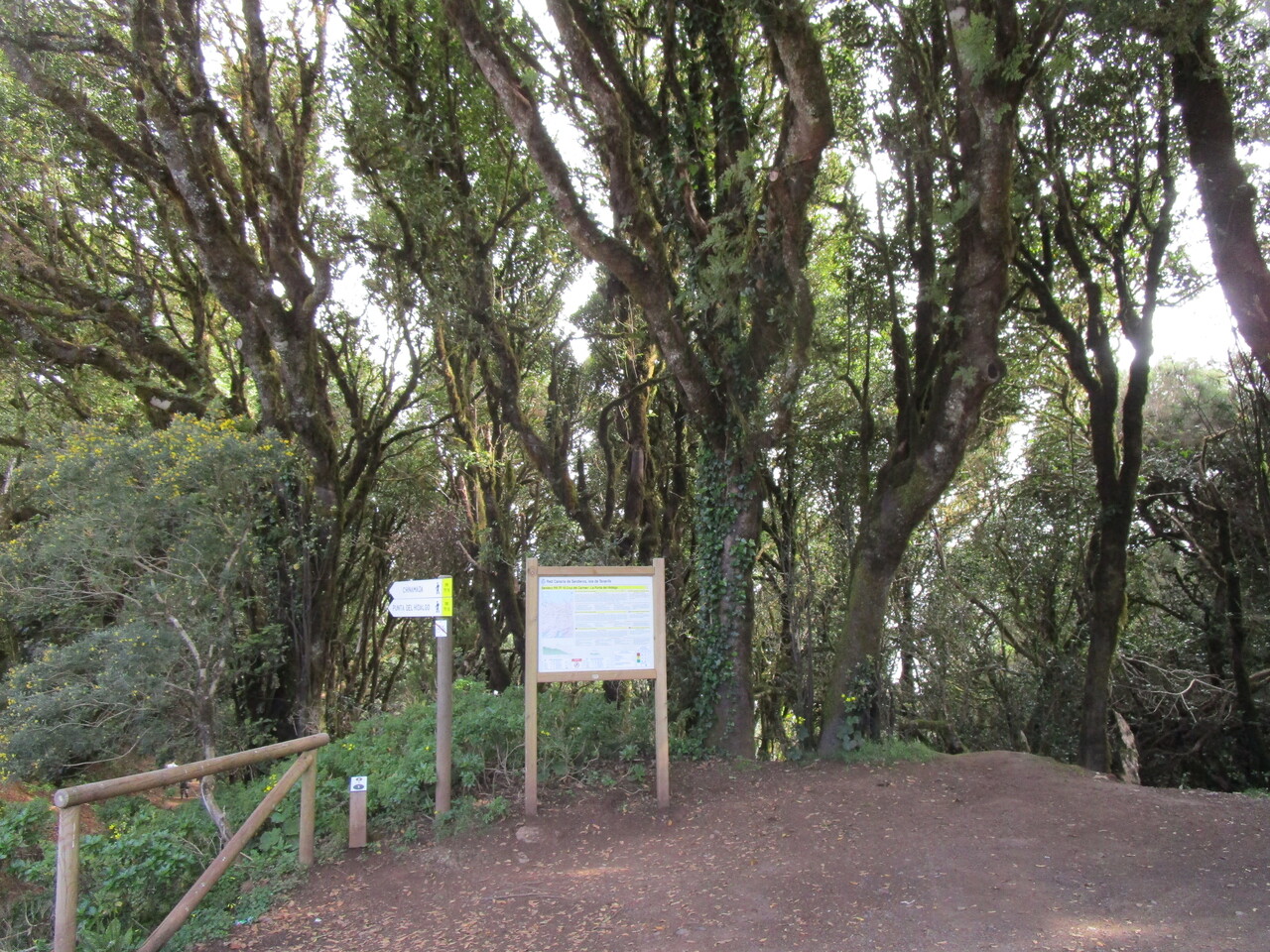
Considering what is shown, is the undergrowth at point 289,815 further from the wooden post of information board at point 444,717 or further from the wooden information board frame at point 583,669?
the wooden information board frame at point 583,669

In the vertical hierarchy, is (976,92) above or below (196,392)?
above

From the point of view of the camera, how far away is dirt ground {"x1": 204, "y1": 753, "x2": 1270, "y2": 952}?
395 cm

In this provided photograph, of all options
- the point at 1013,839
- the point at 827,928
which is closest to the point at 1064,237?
the point at 1013,839

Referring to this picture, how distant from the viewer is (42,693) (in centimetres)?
601

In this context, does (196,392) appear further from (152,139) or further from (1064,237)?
(1064,237)

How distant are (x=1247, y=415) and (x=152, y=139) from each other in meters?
13.3

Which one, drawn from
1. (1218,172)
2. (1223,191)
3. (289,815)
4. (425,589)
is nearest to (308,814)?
(289,815)

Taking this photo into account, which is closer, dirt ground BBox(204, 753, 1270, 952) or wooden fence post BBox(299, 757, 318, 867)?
dirt ground BBox(204, 753, 1270, 952)

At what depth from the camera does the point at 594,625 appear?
6.19 m

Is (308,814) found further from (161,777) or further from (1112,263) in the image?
(1112,263)

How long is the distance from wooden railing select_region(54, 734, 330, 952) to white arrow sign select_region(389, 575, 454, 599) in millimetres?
1156

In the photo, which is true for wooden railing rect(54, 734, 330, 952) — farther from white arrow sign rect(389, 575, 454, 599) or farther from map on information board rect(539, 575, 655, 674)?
map on information board rect(539, 575, 655, 674)

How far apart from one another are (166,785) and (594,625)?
2981 millimetres

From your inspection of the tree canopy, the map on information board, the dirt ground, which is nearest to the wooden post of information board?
the dirt ground
